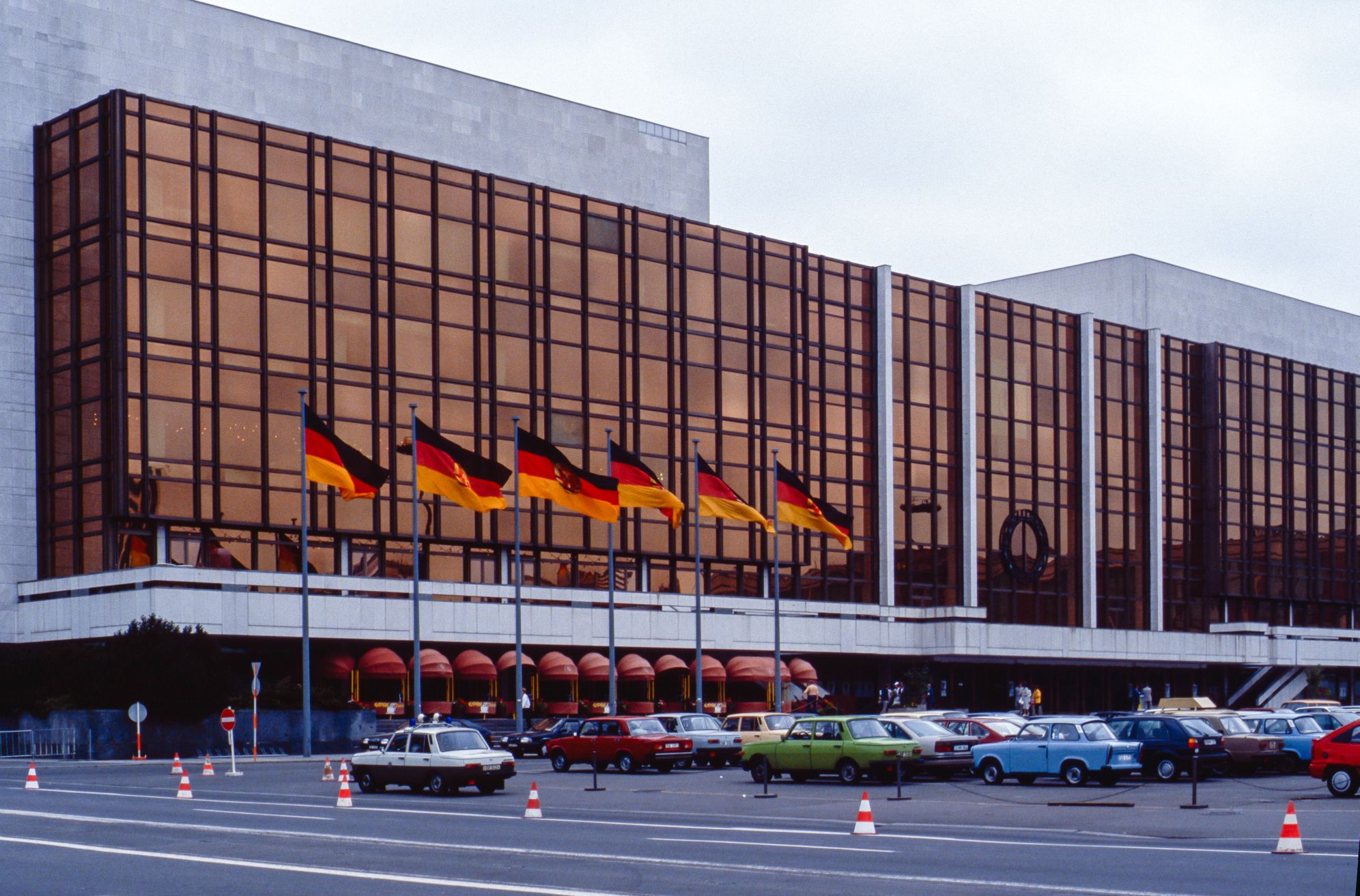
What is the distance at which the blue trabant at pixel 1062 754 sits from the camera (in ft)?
121

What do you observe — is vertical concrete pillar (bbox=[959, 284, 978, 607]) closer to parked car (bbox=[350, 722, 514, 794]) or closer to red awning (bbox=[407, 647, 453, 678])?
red awning (bbox=[407, 647, 453, 678])

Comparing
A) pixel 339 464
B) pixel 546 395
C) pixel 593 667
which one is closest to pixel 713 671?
pixel 593 667

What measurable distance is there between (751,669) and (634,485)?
23.4 meters

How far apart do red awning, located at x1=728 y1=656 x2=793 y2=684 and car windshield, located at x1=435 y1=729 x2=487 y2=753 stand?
4396 cm

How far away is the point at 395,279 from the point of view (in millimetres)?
75438

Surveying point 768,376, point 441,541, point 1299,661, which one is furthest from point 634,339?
point 1299,661

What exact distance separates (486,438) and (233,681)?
17.1m

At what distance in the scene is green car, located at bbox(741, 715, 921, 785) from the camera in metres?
39.2

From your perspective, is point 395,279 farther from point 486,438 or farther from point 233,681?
point 233,681

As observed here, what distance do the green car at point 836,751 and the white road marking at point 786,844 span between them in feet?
45.4

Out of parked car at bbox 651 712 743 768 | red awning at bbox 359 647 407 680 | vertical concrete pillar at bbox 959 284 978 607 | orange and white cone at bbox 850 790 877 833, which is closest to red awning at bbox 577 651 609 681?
red awning at bbox 359 647 407 680

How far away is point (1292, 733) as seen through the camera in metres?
41.1

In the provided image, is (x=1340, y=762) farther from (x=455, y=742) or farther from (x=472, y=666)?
(x=472, y=666)

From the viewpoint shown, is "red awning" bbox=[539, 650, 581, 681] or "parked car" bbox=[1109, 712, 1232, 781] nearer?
"parked car" bbox=[1109, 712, 1232, 781]
